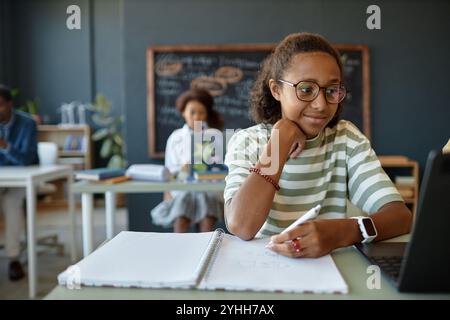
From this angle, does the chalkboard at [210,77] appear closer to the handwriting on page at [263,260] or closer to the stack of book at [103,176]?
the stack of book at [103,176]

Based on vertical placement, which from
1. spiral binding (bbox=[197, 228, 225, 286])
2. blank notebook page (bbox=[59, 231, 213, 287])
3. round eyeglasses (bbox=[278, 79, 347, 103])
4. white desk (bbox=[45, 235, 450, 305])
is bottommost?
white desk (bbox=[45, 235, 450, 305])

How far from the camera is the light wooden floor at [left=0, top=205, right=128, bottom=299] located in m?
2.44

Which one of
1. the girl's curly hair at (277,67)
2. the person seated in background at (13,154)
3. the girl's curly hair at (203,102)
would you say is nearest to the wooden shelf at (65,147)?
the person seated in background at (13,154)

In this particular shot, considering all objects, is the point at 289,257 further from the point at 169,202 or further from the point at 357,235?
the point at 169,202

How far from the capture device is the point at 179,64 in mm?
3420

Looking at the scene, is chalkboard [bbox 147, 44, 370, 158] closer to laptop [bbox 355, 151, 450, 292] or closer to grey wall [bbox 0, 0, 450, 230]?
grey wall [bbox 0, 0, 450, 230]

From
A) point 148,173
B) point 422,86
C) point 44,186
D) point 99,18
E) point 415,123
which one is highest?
point 99,18

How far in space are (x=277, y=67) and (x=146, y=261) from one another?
0.61 meters

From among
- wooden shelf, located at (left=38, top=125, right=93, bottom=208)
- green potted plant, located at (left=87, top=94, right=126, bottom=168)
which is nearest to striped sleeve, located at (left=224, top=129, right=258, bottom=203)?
green potted plant, located at (left=87, top=94, right=126, bottom=168)

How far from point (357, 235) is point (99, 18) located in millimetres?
5262

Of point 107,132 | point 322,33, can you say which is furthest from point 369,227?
point 107,132

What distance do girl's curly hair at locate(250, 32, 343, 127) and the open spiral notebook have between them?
473 millimetres

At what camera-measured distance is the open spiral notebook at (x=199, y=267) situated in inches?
21.6
